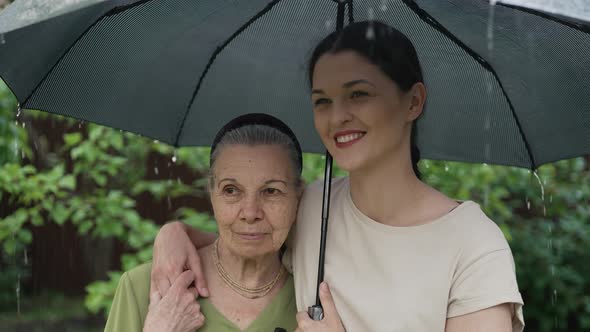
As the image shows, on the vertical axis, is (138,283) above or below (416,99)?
below

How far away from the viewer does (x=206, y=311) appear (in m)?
2.56

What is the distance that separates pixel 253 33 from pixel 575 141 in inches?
49.0

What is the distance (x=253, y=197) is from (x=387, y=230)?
0.42m

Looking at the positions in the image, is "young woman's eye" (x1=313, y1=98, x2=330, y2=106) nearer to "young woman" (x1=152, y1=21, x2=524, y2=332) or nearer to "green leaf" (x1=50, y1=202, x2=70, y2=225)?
"young woman" (x1=152, y1=21, x2=524, y2=332)

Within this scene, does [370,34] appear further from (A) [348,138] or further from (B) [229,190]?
(B) [229,190]

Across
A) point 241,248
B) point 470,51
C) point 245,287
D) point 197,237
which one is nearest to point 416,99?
point 470,51

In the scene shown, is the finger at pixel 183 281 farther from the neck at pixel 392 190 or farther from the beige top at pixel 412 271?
the neck at pixel 392 190

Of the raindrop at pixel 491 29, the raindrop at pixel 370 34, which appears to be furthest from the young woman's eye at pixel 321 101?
the raindrop at pixel 491 29

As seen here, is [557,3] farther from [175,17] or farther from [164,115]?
[164,115]

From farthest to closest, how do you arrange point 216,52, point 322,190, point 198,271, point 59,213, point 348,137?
point 59,213
point 216,52
point 322,190
point 198,271
point 348,137

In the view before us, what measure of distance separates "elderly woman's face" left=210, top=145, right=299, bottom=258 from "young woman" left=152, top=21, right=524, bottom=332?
6.4 inches

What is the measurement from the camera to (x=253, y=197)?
2.48 m

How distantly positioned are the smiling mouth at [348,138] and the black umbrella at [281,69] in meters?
0.25

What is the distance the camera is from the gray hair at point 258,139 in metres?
2.54
